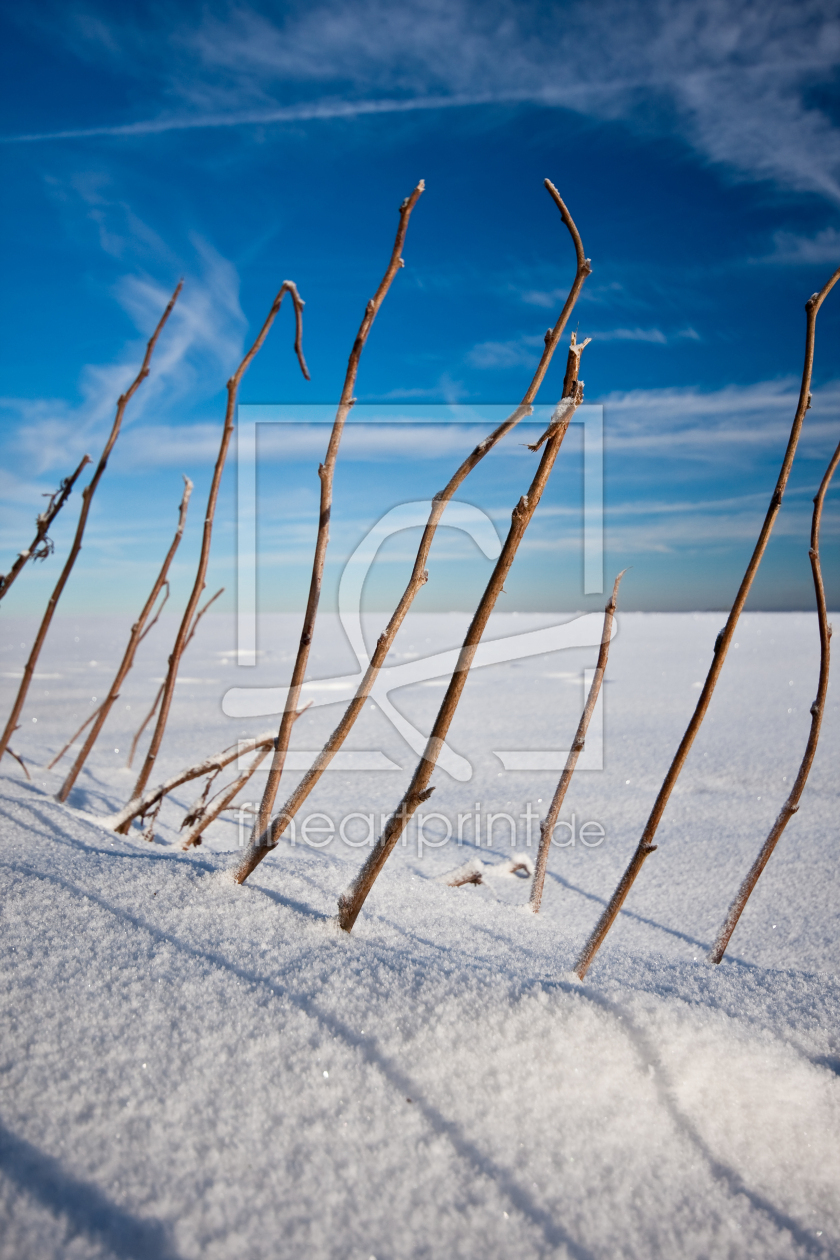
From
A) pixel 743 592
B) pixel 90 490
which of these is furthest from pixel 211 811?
pixel 743 592

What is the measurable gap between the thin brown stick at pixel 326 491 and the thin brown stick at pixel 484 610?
0.66 ft

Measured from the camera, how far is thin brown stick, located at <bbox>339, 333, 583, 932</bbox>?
84 centimetres

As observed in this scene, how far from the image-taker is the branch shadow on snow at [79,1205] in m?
0.53

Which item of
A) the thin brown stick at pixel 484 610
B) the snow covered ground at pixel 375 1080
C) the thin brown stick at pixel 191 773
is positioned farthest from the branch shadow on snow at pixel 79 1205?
the thin brown stick at pixel 191 773

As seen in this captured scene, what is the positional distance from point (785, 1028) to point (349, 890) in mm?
613

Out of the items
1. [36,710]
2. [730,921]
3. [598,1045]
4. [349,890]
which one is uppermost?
[349,890]

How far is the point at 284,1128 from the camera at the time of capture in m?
0.64

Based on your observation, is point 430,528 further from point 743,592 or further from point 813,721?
point 813,721

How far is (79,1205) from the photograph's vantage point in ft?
1.81

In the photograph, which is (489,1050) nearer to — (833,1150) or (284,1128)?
(284,1128)

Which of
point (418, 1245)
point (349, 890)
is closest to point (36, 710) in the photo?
point (349, 890)

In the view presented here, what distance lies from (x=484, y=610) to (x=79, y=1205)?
703 mm

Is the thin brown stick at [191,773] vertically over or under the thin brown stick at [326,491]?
under

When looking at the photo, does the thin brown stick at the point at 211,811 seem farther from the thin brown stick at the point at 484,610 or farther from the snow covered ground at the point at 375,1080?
the thin brown stick at the point at 484,610
